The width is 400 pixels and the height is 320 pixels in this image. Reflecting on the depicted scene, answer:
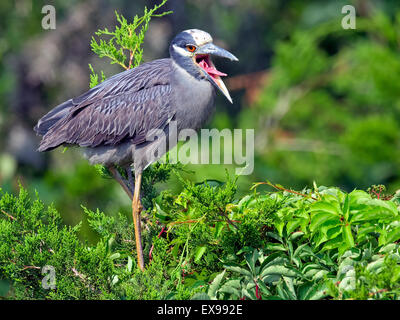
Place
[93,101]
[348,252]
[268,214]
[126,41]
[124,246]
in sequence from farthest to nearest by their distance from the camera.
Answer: [93,101] < [126,41] < [124,246] < [268,214] < [348,252]

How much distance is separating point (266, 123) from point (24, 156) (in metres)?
4.02

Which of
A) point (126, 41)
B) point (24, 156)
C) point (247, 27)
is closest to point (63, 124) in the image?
point (126, 41)

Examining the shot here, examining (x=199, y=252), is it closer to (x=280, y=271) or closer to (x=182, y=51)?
(x=280, y=271)

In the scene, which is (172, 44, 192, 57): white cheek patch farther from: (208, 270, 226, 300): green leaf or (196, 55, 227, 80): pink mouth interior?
(208, 270, 226, 300): green leaf

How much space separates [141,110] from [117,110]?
199 millimetres

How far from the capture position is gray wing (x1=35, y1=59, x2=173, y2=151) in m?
4.60

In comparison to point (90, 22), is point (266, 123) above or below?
below

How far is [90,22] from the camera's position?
410 inches

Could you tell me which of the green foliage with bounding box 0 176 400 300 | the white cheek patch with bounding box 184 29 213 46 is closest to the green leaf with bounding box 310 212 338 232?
the green foliage with bounding box 0 176 400 300

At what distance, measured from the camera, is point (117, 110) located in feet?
15.4

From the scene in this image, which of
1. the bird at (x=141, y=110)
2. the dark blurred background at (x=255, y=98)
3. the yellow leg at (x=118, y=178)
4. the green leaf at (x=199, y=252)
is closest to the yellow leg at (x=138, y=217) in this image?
the bird at (x=141, y=110)

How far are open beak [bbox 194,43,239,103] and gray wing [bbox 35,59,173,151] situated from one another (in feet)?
0.85

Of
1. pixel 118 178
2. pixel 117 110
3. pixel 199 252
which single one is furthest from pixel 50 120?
pixel 199 252
